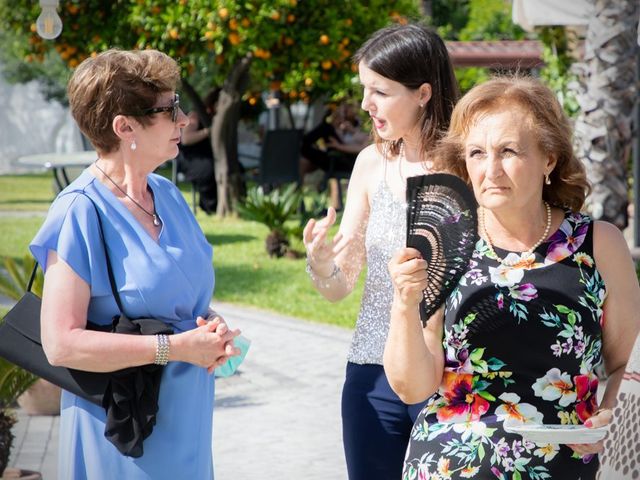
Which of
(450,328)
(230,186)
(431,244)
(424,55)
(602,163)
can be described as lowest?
(230,186)

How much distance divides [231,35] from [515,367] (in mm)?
11955

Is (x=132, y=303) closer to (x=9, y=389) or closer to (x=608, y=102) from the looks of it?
(x=9, y=389)

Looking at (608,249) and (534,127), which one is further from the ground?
(534,127)

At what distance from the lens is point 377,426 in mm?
3311

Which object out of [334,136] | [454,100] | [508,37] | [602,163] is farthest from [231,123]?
[508,37]

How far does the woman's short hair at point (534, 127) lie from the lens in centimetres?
266

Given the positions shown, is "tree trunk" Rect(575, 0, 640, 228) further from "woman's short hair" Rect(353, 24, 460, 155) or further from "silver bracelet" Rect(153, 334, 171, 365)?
"silver bracelet" Rect(153, 334, 171, 365)

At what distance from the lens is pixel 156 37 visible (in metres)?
15.2

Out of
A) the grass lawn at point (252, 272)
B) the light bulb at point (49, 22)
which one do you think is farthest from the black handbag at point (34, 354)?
the grass lawn at point (252, 272)

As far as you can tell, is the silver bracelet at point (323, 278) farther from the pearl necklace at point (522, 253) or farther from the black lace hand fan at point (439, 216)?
the black lace hand fan at point (439, 216)

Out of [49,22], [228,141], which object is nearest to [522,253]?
[49,22]

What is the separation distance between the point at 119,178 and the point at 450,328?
Answer: 105cm

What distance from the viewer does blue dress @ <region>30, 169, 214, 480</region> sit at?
2986 mm

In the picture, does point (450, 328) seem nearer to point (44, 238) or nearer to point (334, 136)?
point (44, 238)
